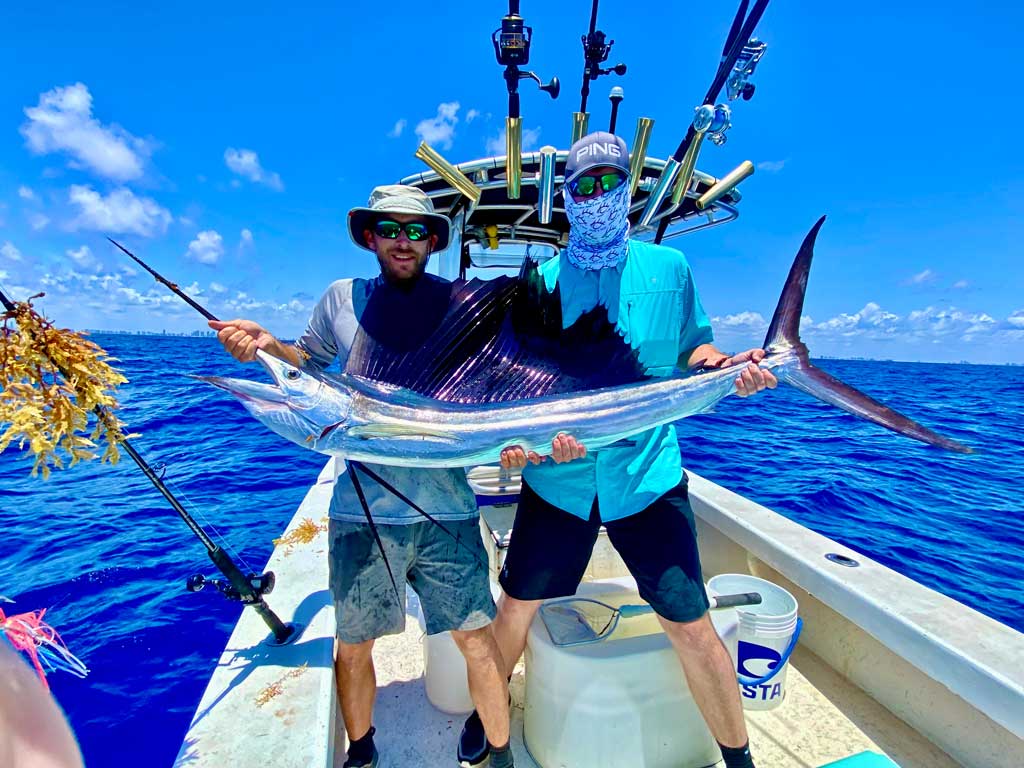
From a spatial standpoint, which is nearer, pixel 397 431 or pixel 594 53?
pixel 397 431

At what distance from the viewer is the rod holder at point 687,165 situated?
3384 millimetres

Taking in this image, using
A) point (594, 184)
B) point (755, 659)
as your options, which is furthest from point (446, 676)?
point (594, 184)

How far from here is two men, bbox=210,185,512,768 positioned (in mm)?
1651

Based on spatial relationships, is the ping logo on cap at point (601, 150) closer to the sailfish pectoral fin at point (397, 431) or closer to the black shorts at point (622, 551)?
the sailfish pectoral fin at point (397, 431)

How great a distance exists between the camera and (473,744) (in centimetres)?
182

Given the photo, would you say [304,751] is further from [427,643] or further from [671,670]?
[671,670]

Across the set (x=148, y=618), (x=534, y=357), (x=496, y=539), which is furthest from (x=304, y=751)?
(x=148, y=618)

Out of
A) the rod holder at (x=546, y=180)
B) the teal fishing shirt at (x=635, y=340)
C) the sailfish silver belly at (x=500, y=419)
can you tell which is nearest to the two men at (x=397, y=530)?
the sailfish silver belly at (x=500, y=419)

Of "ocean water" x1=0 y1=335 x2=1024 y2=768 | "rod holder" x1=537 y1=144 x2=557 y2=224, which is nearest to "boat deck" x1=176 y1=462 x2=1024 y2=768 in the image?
"ocean water" x1=0 y1=335 x2=1024 y2=768

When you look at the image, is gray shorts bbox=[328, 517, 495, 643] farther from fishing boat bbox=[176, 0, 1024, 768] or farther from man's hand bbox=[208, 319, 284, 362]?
man's hand bbox=[208, 319, 284, 362]

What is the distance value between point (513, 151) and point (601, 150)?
1.78 meters

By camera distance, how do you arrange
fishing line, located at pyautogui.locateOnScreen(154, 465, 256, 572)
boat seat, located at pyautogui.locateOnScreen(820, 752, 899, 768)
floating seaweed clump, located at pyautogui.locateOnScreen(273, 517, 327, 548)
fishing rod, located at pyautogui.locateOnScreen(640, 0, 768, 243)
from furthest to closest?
fishing line, located at pyautogui.locateOnScreen(154, 465, 256, 572), fishing rod, located at pyautogui.locateOnScreen(640, 0, 768, 243), floating seaweed clump, located at pyautogui.locateOnScreen(273, 517, 327, 548), boat seat, located at pyautogui.locateOnScreen(820, 752, 899, 768)

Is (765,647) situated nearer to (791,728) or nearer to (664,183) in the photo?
(791,728)

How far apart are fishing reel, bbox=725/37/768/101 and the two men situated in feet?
7.87
